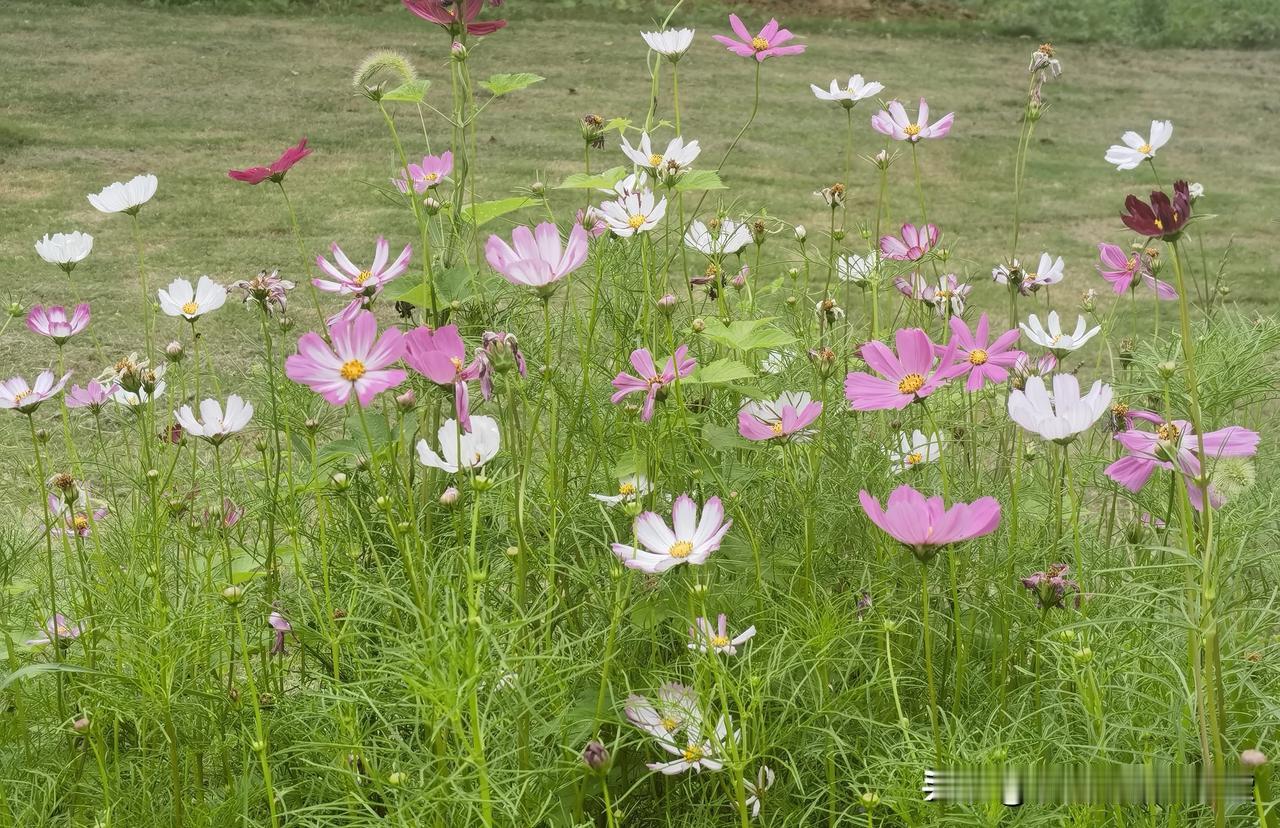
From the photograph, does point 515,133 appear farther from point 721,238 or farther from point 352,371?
point 352,371

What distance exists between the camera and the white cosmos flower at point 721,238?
4.38ft

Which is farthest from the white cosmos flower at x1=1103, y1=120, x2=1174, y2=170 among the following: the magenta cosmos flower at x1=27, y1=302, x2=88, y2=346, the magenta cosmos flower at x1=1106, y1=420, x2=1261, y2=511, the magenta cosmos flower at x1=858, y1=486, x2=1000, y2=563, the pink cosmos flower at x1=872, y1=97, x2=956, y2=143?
the magenta cosmos flower at x1=27, y1=302, x2=88, y2=346

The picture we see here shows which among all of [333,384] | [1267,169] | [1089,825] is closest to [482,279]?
[333,384]

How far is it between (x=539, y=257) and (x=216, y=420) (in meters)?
0.37

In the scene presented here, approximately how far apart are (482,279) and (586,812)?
1.76 ft

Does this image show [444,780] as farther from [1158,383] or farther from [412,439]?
[1158,383]

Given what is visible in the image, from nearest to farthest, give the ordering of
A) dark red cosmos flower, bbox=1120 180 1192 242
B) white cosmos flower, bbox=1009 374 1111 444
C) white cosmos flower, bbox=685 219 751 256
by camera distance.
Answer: dark red cosmos flower, bbox=1120 180 1192 242 → white cosmos flower, bbox=1009 374 1111 444 → white cosmos flower, bbox=685 219 751 256

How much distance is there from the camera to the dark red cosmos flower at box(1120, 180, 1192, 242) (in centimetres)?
72

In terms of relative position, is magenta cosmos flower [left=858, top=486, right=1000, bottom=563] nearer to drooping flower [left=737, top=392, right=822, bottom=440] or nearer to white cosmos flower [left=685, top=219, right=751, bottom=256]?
drooping flower [left=737, top=392, right=822, bottom=440]

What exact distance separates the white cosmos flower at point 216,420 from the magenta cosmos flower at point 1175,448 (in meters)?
0.75

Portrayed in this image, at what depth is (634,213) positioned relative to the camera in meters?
1.08

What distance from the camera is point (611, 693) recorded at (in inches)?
37.0

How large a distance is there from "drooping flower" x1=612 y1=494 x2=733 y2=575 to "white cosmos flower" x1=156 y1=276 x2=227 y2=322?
1.78 feet

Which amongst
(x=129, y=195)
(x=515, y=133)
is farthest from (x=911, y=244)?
(x=515, y=133)
